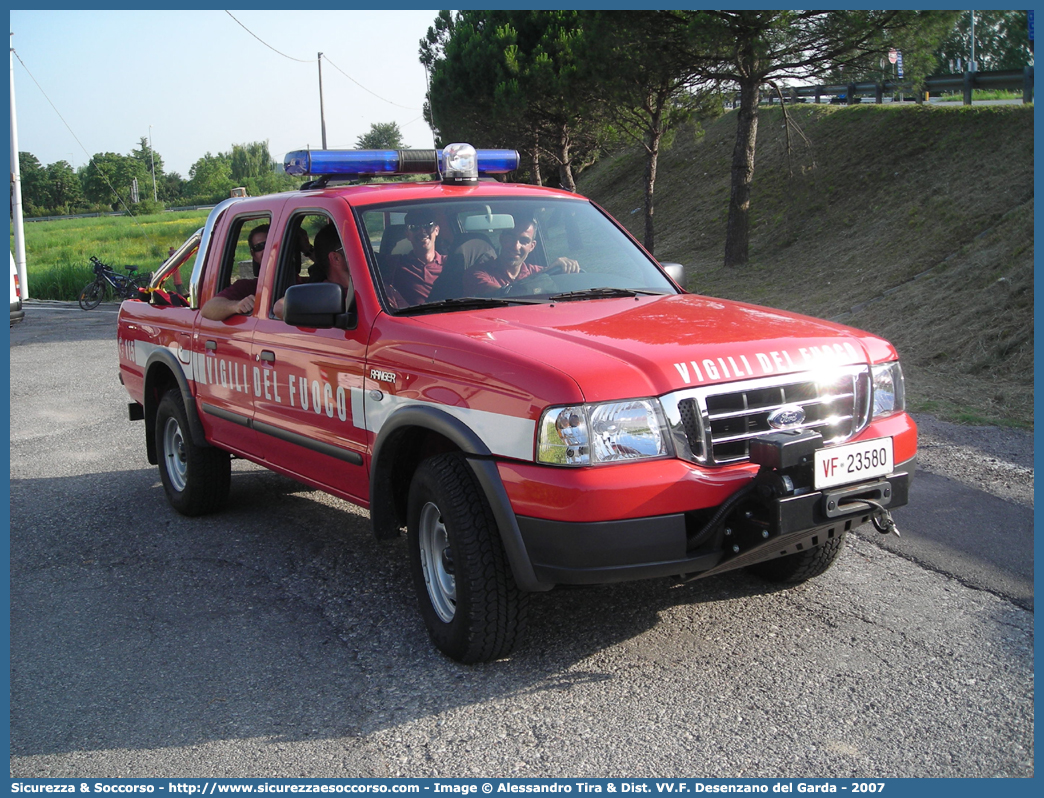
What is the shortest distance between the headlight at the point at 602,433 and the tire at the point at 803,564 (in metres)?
1.41

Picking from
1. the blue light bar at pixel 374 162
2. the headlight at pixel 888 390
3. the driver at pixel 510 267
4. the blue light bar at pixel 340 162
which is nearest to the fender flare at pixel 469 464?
the driver at pixel 510 267

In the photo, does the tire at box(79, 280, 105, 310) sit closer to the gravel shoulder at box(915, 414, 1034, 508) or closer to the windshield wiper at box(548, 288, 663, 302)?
the gravel shoulder at box(915, 414, 1034, 508)

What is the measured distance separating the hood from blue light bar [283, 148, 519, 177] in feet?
4.85

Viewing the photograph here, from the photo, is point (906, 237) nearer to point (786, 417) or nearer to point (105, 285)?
point (786, 417)

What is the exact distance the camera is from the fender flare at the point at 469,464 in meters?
3.44

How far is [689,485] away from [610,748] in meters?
0.93

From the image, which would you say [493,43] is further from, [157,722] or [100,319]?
[157,722]

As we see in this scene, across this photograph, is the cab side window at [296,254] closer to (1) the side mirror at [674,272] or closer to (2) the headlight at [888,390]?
(1) the side mirror at [674,272]

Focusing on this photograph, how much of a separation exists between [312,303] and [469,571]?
4.58 feet

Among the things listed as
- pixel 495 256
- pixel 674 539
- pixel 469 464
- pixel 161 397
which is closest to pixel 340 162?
pixel 495 256

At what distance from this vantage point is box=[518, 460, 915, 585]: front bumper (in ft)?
10.9

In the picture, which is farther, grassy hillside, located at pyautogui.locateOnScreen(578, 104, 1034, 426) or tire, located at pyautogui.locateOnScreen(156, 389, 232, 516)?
grassy hillside, located at pyautogui.locateOnScreen(578, 104, 1034, 426)

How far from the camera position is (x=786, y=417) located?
3.61 metres

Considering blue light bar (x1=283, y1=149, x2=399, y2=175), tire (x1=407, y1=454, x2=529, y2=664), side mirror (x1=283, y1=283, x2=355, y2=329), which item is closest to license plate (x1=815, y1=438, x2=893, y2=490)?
tire (x1=407, y1=454, x2=529, y2=664)
